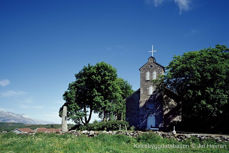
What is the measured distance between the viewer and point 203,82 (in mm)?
24156

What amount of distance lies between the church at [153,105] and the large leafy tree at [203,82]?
3.04 m

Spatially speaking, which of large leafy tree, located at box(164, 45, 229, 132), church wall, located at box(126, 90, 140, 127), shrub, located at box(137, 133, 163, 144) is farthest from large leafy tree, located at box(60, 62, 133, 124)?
shrub, located at box(137, 133, 163, 144)

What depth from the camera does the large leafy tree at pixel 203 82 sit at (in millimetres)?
22891

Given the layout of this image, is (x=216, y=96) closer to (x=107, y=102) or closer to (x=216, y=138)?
(x=216, y=138)

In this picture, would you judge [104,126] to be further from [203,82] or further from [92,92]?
[203,82]

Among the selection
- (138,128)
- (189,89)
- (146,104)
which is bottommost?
(138,128)

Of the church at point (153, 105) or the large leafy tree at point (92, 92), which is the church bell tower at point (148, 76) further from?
the large leafy tree at point (92, 92)

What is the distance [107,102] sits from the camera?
34000 millimetres

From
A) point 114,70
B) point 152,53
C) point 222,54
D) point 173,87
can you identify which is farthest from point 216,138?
point 114,70

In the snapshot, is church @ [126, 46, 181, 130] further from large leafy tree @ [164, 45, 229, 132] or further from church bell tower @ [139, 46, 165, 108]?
large leafy tree @ [164, 45, 229, 132]

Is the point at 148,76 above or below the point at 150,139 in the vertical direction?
above

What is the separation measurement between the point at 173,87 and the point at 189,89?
330 centimetres

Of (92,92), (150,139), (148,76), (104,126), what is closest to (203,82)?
(148,76)

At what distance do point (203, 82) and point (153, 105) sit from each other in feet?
32.9
